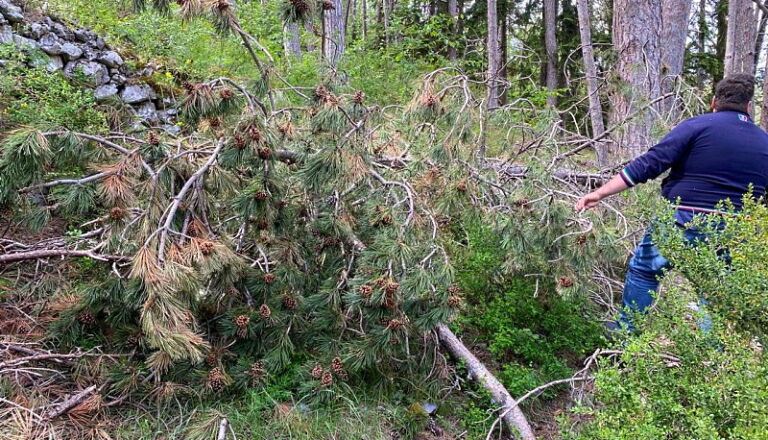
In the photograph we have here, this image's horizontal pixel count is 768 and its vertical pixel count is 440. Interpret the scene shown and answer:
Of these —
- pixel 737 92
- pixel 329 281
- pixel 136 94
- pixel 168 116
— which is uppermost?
pixel 136 94

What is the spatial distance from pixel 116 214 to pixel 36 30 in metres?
3.32

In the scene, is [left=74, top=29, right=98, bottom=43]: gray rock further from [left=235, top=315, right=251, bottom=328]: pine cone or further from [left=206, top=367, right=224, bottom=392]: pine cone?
[left=206, top=367, right=224, bottom=392]: pine cone

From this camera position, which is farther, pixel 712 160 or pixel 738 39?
pixel 738 39

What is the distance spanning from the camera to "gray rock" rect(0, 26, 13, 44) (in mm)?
4207

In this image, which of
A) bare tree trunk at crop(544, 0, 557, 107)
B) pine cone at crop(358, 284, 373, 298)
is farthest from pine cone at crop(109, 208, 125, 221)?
bare tree trunk at crop(544, 0, 557, 107)

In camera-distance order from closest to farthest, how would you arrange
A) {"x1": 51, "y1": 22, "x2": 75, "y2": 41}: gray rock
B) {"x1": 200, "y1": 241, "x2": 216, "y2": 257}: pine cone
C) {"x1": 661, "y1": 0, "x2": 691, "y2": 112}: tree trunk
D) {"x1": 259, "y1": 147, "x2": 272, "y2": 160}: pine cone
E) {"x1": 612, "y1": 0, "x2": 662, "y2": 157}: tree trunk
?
{"x1": 200, "y1": 241, "x2": 216, "y2": 257}: pine cone → {"x1": 259, "y1": 147, "x2": 272, "y2": 160}: pine cone → {"x1": 612, "y1": 0, "x2": 662, "y2": 157}: tree trunk → {"x1": 51, "y1": 22, "x2": 75, "y2": 41}: gray rock → {"x1": 661, "y1": 0, "x2": 691, "y2": 112}: tree trunk

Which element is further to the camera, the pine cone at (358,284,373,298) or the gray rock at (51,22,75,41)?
the gray rock at (51,22,75,41)

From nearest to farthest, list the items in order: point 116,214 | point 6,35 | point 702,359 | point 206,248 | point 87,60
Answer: point 702,359 → point 206,248 → point 116,214 → point 6,35 → point 87,60

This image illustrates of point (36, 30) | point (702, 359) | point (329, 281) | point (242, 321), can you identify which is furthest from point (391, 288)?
point (36, 30)

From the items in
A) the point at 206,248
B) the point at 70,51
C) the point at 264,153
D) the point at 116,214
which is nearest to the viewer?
the point at 206,248

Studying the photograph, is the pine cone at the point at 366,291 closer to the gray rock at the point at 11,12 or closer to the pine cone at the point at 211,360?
the pine cone at the point at 211,360

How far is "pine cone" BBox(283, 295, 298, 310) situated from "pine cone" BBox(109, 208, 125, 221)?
0.85 meters

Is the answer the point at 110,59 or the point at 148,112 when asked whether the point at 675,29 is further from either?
the point at 110,59

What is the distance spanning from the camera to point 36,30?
4.53m
